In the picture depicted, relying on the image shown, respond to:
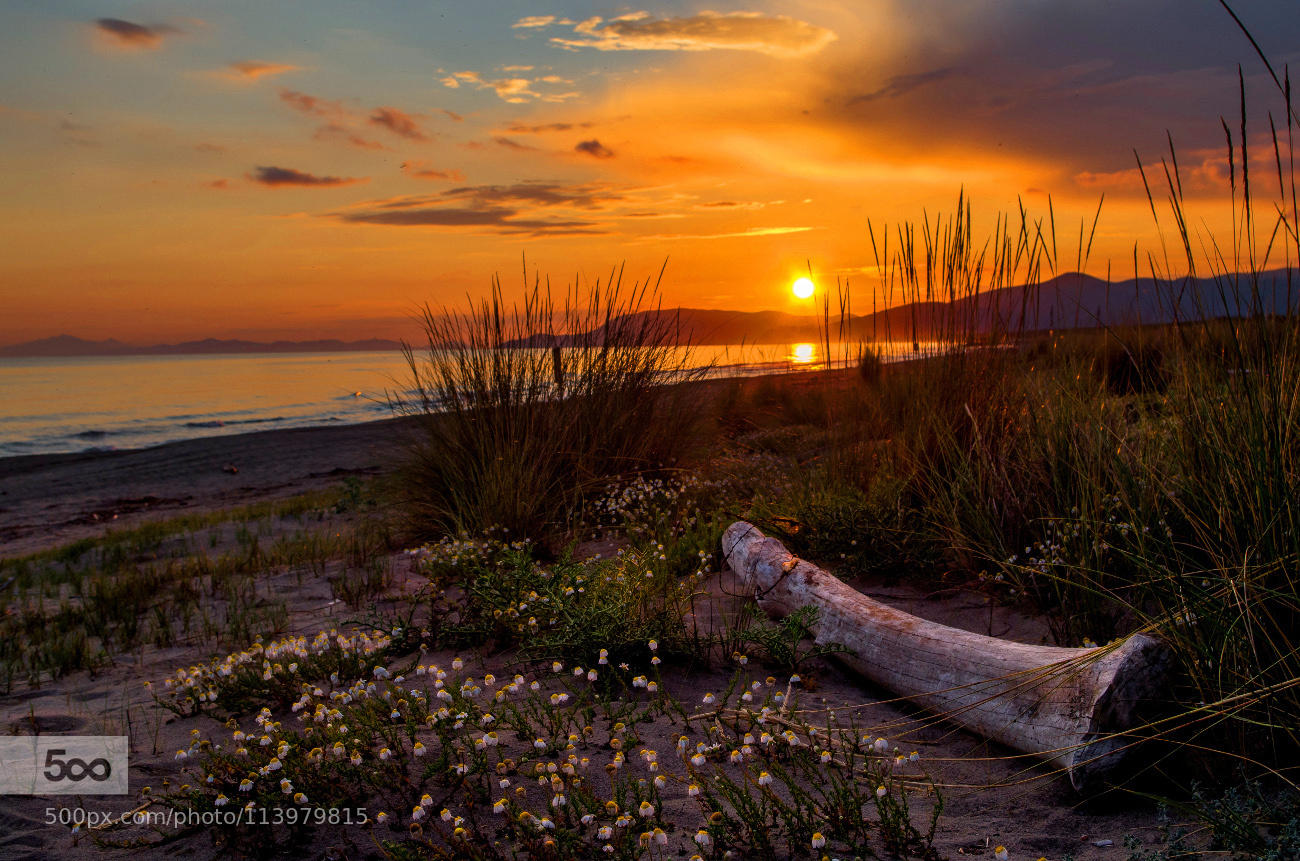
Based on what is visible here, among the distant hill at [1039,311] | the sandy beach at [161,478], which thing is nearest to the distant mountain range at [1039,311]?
the distant hill at [1039,311]

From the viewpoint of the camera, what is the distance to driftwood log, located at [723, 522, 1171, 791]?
2416 mm

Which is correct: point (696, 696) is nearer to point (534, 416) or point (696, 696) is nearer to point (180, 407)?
point (534, 416)

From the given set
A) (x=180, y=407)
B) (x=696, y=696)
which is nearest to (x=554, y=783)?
(x=696, y=696)

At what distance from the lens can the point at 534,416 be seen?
260 inches

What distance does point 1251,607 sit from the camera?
8.09 ft

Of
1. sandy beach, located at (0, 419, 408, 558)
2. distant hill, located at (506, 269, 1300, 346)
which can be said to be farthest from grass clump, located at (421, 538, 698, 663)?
sandy beach, located at (0, 419, 408, 558)

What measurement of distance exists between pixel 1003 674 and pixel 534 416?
4.59 meters

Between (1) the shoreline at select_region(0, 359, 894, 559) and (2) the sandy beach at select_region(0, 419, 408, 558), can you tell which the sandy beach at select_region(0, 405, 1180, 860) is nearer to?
(1) the shoreline at select_region(0, 359, 894, 559)


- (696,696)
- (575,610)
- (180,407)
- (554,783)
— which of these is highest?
(180,407)

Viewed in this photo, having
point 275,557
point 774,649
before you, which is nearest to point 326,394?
point 275,557

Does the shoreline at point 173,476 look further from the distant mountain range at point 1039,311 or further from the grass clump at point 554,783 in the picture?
the grass clump at point 554,783

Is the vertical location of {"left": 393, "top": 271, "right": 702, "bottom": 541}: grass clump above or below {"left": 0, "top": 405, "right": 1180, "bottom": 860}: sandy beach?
above

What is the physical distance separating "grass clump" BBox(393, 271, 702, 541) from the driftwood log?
2603mm

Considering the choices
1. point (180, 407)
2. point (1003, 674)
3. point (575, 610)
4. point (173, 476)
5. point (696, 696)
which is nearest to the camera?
point (1003, 674)
